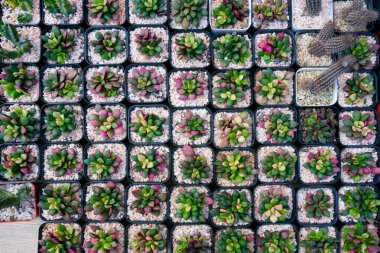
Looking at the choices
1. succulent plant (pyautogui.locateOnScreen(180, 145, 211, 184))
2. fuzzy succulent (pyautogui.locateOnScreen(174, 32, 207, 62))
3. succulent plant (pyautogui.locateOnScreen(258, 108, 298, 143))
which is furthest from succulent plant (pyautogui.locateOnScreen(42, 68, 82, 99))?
succulent plant (pyautogui.locateOnScreen(258, 108, 298, 143))

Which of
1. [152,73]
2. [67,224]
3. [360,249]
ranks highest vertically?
[152,73]

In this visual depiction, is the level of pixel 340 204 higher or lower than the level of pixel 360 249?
higher

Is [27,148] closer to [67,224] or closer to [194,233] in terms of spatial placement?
[67,224]

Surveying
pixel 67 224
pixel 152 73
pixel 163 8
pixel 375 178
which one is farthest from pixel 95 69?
pixel 375 178

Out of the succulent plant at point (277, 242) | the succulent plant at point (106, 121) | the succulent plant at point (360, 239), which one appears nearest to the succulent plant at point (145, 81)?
the succulent plant at point (106, 121)

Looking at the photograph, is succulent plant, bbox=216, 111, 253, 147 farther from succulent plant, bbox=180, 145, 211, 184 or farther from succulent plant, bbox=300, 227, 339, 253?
succulent plant, bbox=300, 227, 339, 253
